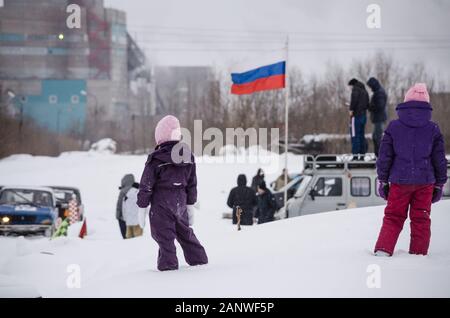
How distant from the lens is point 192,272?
21.3ft

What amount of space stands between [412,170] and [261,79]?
13080mm

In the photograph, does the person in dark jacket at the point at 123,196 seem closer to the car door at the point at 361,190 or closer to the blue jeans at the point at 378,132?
the car door at the point at 361,190

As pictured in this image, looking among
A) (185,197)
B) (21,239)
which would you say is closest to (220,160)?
(21,239)

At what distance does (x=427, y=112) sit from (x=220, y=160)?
117 feet

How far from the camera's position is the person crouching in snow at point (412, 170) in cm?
651

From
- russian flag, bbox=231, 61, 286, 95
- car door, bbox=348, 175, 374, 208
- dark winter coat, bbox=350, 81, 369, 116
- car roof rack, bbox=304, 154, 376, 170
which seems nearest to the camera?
dark winter coat, bbox=350, 81, 369, 116

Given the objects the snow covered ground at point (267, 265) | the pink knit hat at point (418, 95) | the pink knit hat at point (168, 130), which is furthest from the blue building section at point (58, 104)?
the pink knit hat at point (418, 95)

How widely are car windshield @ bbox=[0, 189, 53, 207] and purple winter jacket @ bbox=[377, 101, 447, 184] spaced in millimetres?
13382

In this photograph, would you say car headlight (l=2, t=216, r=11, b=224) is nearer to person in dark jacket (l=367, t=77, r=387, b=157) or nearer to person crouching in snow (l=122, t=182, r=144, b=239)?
person crouching in snow (l=122, t=182, r=144, b=239)

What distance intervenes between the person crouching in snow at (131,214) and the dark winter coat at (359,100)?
543 cm

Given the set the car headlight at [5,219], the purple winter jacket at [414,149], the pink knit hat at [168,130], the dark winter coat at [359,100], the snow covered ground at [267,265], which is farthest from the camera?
the car headlight at [5,219]

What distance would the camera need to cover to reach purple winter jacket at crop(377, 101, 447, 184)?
6.50 meters

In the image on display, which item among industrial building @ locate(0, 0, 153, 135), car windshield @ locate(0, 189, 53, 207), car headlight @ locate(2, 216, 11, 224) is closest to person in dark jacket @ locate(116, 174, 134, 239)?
car headlight @ locate(2, 216, 11, 224)

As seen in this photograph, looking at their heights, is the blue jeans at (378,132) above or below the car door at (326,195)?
above
